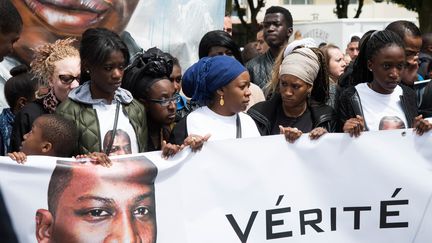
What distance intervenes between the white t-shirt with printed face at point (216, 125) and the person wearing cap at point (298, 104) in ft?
0.84

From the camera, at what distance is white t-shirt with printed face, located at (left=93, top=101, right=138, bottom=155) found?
4.77m

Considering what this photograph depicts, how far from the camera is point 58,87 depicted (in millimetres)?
5387

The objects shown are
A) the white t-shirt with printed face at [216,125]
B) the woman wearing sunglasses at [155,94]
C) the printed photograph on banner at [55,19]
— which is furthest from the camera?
the printed photograph on banner at [55,19]

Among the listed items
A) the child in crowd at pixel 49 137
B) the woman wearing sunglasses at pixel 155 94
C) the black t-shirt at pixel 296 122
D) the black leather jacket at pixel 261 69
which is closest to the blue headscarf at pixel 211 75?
the woman wearing sunglasses at pixel 155 94

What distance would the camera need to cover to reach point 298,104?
520 centimetres

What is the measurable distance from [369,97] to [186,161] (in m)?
1.22

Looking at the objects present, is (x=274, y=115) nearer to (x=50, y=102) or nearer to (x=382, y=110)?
(x=382, y=110)

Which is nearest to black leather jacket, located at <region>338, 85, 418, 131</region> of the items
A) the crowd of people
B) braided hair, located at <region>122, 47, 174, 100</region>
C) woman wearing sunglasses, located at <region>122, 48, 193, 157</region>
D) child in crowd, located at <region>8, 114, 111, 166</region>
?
the crowd of people

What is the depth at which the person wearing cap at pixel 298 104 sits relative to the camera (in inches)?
203

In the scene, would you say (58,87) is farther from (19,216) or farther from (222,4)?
(222,4)

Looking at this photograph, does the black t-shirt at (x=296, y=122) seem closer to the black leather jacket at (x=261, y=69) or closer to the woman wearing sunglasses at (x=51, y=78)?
the woman wearing sunglasses at (x=51, y=78)

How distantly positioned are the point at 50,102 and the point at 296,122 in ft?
4.61

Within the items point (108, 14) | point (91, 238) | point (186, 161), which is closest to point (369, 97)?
point (186, 161)

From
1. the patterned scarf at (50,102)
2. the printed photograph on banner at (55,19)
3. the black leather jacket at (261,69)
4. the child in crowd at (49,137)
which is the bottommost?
the child in crowd at (49,137)
